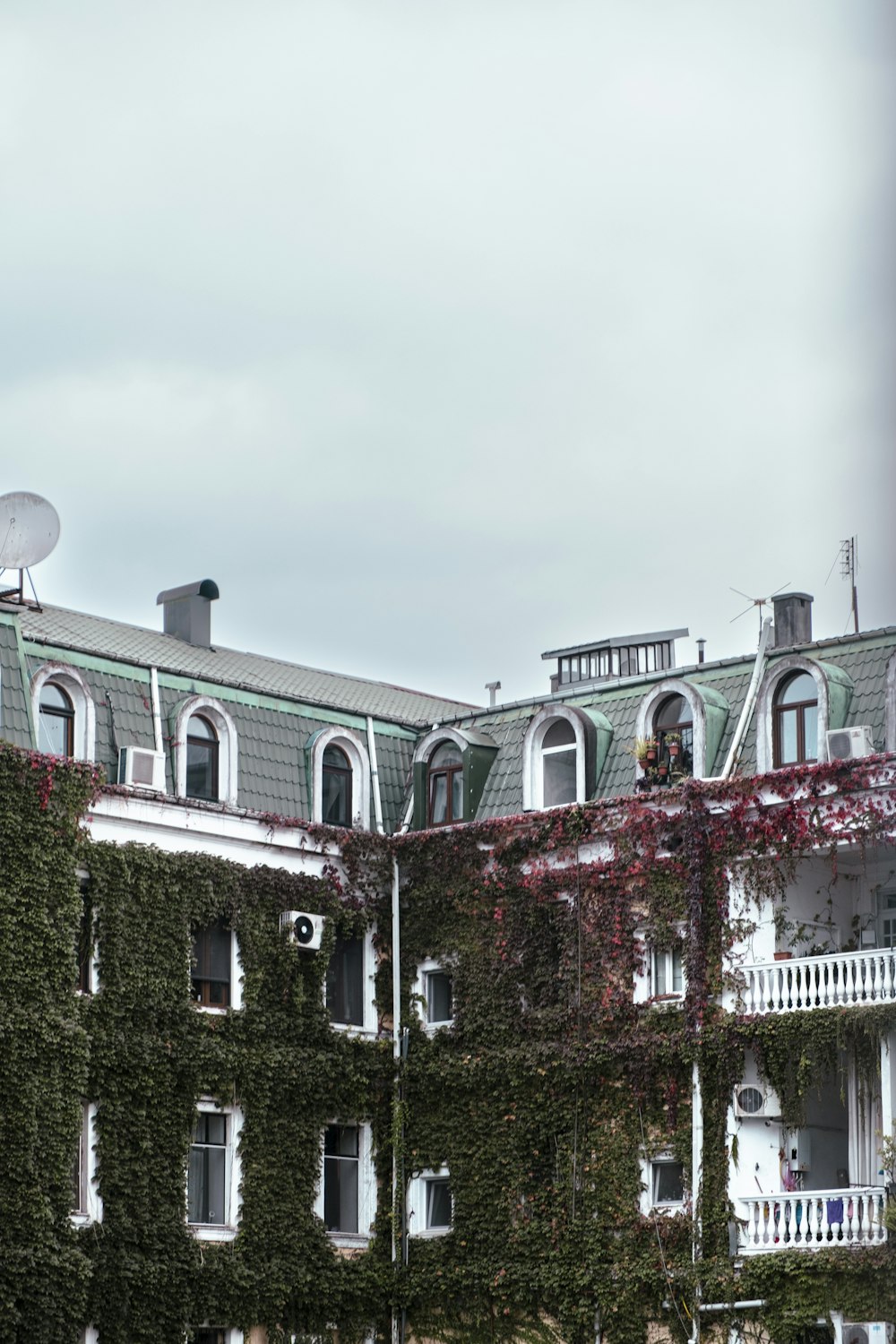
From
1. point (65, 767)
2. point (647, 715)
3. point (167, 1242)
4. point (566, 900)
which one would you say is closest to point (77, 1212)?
point (167, 1242)

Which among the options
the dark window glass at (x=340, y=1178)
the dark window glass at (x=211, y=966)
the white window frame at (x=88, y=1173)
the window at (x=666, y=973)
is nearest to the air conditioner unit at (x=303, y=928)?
the dark window glass at (x=211, y=966)

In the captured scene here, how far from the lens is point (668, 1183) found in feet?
120

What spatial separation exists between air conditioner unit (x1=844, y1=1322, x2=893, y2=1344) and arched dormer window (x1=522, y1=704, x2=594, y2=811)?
1043 centimetres

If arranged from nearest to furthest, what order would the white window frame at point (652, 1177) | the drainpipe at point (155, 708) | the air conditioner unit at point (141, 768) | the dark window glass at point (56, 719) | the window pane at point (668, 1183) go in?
the white window frame at point (652, 1177), the window pane at point (668, 1183), the dark window glass at point (56, 719), the air conditioner unit at point (141, 768), the drainpipe at point (155, 708)

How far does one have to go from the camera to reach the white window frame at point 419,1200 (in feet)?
129

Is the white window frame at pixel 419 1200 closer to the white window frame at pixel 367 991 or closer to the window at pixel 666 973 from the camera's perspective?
the white window frame at pixel 367 991

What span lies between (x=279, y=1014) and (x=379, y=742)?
249 inches

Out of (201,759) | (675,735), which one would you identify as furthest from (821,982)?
(201,759)

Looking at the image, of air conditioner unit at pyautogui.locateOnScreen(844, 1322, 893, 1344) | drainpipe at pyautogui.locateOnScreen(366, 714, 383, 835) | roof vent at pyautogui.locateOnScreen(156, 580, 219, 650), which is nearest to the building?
air conditioner unit at pyautogui.locateOnScreen(844, 1322, 893, 1344)

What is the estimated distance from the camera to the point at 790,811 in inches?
1410

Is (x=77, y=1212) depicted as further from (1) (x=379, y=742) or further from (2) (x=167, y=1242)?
(1) (x=379, y=742)

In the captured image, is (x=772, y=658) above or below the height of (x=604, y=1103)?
above

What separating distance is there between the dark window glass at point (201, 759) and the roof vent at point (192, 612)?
4.74m

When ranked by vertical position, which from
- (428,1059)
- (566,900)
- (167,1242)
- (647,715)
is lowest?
(167,1242)
